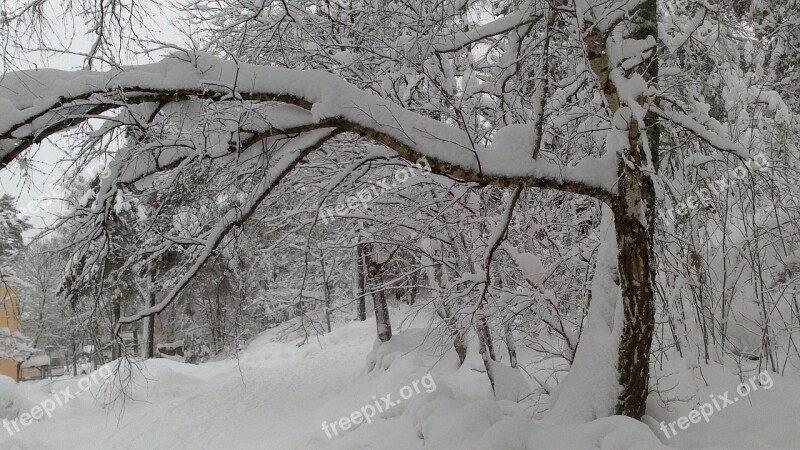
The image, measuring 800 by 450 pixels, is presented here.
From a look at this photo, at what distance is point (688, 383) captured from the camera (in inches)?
196

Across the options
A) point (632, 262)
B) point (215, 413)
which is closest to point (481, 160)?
point (632, 262)

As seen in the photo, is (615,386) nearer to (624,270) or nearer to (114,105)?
(624,270)

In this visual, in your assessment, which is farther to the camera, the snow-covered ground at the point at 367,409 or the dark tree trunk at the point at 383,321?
the dark tree trunk at the point at 383,321

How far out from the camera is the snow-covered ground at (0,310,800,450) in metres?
3.60

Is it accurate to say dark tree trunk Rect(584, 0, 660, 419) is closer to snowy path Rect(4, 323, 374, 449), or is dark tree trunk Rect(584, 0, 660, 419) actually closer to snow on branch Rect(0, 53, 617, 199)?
snow on branch Rect(0, 53, 617, 199)

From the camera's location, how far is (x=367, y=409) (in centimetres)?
742

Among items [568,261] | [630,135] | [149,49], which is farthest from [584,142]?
[149,49]

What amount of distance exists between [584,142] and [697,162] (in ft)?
4.26

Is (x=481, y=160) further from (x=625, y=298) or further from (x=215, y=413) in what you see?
(x=215, y=413)

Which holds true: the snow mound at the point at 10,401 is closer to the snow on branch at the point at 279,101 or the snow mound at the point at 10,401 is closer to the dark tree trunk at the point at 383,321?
the dark tree trunk at the point at 383,321

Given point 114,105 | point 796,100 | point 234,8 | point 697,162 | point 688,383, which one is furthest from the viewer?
point 796,100

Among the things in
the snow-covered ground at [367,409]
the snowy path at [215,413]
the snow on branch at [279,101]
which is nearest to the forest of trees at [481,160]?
the snow on branch at [279,101]

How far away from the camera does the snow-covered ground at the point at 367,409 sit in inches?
142

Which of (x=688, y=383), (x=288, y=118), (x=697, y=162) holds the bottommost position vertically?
(x=688, y=383)
